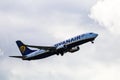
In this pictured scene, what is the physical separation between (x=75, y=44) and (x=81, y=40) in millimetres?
3390

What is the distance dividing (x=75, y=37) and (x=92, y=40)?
8.13 m

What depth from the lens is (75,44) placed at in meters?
198

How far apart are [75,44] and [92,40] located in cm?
792

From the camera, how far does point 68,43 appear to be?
199625 mm

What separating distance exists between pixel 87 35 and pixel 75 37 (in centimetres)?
558

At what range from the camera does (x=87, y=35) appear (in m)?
199

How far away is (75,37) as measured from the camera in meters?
200

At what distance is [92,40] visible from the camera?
646ft

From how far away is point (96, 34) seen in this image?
19950 centimetres

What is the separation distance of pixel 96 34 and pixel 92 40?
13.9 feet

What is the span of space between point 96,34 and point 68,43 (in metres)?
13.5

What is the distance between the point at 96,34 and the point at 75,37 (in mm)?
9731
